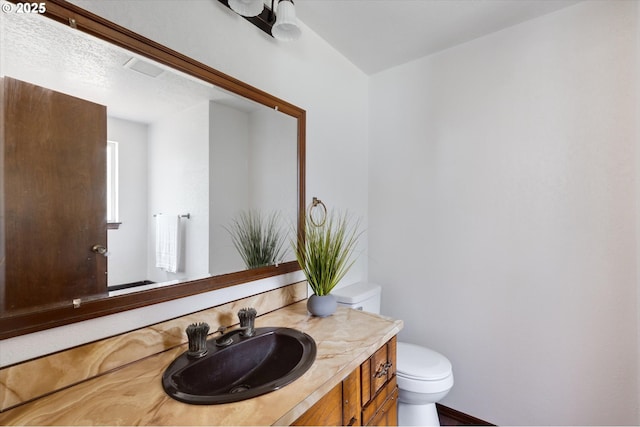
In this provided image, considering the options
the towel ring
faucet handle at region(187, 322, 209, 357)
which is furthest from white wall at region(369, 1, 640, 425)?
faucet handle at region(187, 322, 209, 357)

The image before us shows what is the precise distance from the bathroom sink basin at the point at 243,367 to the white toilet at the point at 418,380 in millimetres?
718

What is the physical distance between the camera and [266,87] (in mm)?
1409

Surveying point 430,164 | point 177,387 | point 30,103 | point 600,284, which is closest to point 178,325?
point 177,387

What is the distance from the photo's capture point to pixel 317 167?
1.75 metres

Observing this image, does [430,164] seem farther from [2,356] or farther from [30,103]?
[2,356]

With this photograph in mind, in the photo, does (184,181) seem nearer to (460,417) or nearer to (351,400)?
(351,400)

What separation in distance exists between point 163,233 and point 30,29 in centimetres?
66

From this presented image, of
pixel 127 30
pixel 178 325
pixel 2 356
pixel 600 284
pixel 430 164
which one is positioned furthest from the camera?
pixel 430 164

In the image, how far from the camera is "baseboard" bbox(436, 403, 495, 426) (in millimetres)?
1737

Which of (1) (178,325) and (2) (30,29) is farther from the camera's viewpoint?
(1) (178,325)

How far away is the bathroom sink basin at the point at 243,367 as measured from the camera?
0.76m

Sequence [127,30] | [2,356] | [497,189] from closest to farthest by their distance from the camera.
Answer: [2,356]
[127,30]
[497,189]

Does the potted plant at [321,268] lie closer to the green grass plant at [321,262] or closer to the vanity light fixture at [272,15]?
the green grass plant at [321,262]

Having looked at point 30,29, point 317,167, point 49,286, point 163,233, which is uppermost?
point 30,29
